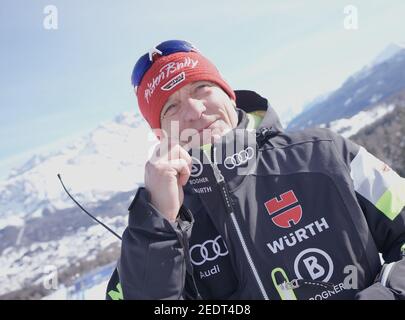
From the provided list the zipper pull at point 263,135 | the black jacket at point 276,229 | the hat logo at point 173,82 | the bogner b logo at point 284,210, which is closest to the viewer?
the black jacket at point 276,229

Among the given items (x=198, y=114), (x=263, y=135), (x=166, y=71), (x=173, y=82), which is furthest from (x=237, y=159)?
(x=166, y=71)

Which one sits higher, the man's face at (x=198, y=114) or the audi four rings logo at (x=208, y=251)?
the man's face at (x=198, y=114)

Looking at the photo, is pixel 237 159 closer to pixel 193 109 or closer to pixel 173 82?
pixel 193 109

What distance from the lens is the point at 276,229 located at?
1.87 m

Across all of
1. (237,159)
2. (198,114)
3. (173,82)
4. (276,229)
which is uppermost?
(173,82)

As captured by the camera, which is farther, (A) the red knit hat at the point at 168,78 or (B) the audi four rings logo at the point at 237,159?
(A) the red knit hat at the point at 168,78

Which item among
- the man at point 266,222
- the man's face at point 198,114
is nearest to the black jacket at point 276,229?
the man at point 266,222

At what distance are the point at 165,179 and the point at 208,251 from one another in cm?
45

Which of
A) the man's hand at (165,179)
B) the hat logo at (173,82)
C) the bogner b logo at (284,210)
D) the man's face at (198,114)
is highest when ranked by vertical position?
the hat logo at (173,82)

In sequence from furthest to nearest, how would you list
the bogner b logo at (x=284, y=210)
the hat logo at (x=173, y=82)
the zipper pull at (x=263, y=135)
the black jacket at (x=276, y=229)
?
the hat logo at (x=173, y=82)
the zipper pull at (x=263, y=135)
the bogner b logo at (x=284, y=210)
the black jacket at (x=276, y=229)

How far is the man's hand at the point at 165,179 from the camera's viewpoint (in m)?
1.77

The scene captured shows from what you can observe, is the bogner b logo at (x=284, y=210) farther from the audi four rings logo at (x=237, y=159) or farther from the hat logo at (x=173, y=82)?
the hat logo at (x=173, y=82)

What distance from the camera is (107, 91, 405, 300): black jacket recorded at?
1724 mm
